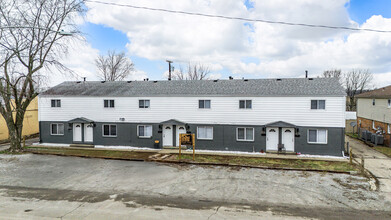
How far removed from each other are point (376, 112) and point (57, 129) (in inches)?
1286

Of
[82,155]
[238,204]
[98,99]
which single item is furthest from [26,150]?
[238,204]

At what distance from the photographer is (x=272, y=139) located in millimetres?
19719

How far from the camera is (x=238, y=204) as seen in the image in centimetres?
978

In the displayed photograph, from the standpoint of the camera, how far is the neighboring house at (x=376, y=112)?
2299 cm

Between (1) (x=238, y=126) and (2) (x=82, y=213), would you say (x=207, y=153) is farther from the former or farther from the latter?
(2) (x=82, y=213)

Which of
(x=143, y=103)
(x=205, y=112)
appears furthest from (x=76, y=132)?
(x=205, y=112)

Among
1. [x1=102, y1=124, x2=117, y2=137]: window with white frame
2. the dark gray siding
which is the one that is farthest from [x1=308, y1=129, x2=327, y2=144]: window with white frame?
[x1=102, y1=124, x2=117, y2=137]: window with white frame

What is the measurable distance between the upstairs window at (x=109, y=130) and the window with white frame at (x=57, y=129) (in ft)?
15.0

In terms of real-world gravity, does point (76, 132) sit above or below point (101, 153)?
above

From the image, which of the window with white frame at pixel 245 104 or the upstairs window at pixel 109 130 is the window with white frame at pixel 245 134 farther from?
the upstairs window at pixel 109 130

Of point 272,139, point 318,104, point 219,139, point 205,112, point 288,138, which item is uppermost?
point 318,104

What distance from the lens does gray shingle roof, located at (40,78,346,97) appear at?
762 inches

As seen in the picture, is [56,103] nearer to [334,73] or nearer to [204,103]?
[204,103]

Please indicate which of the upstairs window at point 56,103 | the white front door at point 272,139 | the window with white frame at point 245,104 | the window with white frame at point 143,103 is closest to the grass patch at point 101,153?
the window with white frame at point 143,103
